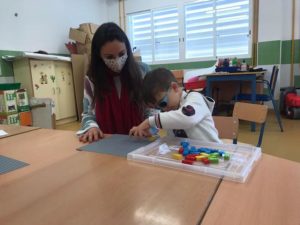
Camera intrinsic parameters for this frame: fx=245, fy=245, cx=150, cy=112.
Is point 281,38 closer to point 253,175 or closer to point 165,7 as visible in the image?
point 165,7

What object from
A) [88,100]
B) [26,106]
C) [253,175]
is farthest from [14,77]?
[253,175]

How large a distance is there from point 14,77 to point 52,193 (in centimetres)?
382

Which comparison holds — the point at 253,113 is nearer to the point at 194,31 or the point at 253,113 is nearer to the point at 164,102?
the point at 164,102

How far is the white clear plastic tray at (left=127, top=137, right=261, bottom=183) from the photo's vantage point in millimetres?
595

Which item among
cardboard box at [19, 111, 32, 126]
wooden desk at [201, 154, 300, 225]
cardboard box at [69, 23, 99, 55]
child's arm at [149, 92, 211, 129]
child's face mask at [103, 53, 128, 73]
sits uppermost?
cardboard box at [69, 23, 99, 55]

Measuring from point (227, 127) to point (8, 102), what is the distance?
2973 millimetres

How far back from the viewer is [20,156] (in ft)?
2.79

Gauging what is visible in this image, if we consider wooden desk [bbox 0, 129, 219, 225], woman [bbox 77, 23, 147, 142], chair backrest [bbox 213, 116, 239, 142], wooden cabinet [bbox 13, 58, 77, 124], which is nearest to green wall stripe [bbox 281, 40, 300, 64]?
chair backrest [bbox 213, 116, 239, 142]

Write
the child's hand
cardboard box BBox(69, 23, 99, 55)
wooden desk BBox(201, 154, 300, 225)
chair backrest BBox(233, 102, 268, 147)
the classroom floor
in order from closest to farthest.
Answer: wooden desk BBox(201, 154, 300, 225) < the child's hand < chair backrest BBox(233, 102, 268, 147) < the classroom floor < cardboard box BBox(69, 23, 99, 55)

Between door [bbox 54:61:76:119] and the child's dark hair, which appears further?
door [bbox 54:61:76:119]

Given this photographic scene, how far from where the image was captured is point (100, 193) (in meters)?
0.54

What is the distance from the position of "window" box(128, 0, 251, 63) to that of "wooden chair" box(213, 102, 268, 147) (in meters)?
3.36

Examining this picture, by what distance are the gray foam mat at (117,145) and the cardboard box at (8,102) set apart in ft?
9.15

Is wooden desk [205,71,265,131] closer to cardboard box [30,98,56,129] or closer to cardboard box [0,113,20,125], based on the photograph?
cardboard box [30,98,56,129]
